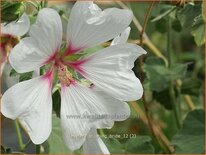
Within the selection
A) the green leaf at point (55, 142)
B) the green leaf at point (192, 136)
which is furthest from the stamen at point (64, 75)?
the green leaf at point (192, 136)

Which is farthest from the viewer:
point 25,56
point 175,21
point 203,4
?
point 175,21

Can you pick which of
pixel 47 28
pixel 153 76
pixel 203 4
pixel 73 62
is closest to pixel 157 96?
pixel 153 76

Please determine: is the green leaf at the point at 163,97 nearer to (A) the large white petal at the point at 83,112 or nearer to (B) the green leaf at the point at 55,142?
(B) the green leaf at the point at 55,142

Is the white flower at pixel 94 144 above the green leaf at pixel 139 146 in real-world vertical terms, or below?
above

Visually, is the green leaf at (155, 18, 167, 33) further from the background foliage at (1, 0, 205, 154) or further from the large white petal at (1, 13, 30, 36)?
the large white petal at (1, 13, 30, 36)

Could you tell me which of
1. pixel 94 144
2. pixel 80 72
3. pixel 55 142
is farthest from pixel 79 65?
pixel 55 142

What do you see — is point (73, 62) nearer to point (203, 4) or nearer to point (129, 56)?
point (129, 56)

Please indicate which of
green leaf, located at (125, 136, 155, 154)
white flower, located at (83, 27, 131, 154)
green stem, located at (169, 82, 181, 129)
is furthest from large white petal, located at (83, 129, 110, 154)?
green stem, located at (169, 82, 181, 129)

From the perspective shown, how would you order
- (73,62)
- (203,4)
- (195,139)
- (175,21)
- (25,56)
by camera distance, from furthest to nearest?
1. (175,21)
2. (195,139)
3. (203,4)
4. (73,62)
5. (25,56)
